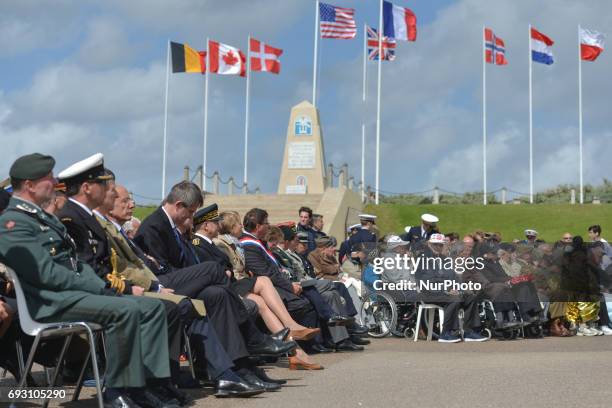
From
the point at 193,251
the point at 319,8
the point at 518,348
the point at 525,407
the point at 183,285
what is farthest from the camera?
the point at 319,8

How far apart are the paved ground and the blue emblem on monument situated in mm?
29705

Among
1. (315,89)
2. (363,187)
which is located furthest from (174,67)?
(363,187)

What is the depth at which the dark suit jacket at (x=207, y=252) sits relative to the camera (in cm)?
939

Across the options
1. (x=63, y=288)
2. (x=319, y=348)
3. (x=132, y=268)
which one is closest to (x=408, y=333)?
(x=319, y=348)

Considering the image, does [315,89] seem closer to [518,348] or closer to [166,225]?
[518,348]

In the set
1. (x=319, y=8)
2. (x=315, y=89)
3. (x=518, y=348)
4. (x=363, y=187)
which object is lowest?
(x=518, y=348)

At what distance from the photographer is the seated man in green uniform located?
227 inches

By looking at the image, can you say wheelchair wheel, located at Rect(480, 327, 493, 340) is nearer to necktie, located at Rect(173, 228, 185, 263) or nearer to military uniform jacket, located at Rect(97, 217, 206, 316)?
necktie, located at Rect(173, 228, 185, 263)

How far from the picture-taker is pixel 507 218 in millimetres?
37750

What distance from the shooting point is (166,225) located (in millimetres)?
8352

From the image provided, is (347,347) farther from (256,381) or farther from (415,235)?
(256,381)

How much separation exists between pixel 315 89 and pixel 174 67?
6276mm

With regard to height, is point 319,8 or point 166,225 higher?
point 319,8

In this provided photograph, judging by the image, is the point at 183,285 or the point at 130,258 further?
the point at 183,285
